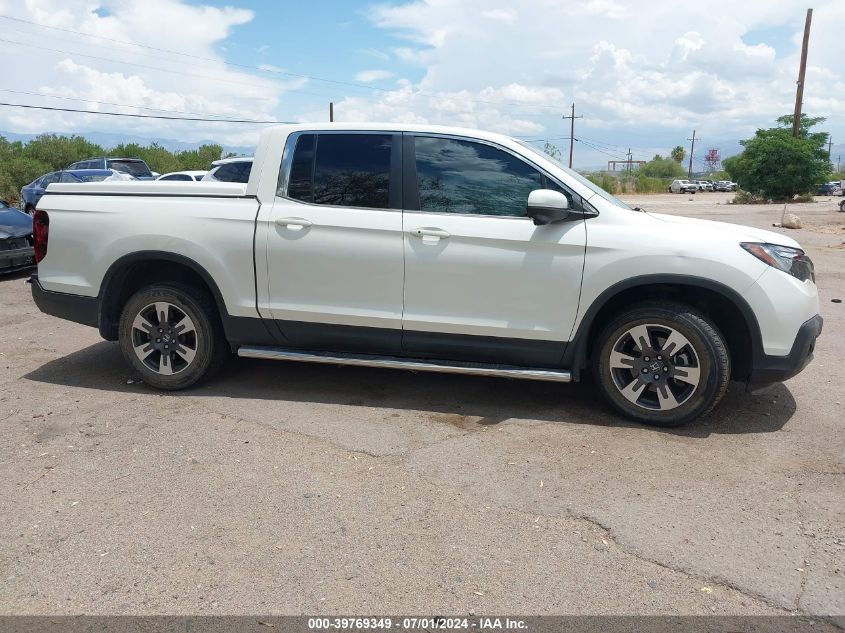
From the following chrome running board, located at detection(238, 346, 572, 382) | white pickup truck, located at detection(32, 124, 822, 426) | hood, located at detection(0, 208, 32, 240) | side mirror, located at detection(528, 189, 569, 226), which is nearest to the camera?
side mirror, located at detection(528, 189, 569, 226)

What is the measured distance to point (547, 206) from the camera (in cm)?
422

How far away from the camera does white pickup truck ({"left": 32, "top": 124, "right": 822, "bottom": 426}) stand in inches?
170

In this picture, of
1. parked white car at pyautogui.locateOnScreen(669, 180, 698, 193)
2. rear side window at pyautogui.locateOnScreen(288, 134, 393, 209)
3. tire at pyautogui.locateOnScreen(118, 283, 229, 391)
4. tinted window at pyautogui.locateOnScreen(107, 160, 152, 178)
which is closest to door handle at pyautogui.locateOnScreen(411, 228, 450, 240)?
rear side window at pyautogui.locateOnScreen(288, 134, 393, 209)

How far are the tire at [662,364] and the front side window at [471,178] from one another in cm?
104

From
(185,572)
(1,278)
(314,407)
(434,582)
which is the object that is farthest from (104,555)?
(1,278)

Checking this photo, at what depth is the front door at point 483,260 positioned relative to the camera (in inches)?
174

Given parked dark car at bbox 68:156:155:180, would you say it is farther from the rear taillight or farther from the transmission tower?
the transmission tower

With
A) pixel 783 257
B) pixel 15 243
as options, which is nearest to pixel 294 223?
pixel 783 257

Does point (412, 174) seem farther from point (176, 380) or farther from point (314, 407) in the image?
point (176, 380)

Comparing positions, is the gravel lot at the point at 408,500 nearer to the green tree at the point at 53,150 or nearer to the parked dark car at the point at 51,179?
the parked dark car at the point at 51,179

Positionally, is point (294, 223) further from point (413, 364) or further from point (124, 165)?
point (124, 165)

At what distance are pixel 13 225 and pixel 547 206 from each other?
30.1 feet

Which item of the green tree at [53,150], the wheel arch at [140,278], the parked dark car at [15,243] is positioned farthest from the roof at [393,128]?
the green tree at [53,150]

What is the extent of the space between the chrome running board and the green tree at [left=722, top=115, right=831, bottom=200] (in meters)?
38.9
